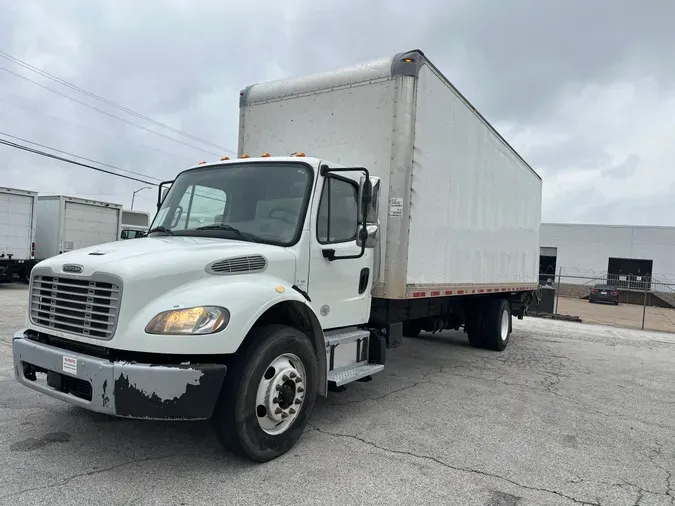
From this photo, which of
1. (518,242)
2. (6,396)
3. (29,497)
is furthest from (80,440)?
(518,242)

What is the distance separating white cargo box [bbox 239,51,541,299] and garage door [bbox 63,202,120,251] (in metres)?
15.4

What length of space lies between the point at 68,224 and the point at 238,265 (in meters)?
18.2

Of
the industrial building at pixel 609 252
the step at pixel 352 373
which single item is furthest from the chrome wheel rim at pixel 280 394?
the industrial building at pixel 609 252

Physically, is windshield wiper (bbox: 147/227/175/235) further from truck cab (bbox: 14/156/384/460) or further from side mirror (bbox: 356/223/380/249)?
side mirror (bbox: 356/223/380/249)

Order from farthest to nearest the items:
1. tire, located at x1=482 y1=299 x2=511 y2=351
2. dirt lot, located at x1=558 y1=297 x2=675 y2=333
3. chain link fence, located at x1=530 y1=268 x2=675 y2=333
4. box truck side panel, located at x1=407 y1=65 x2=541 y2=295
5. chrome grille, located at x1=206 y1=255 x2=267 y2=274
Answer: chain link fence, located at x1=530 y1=268 x2=675 y2=333 → dirt lot, located at x1=558 y1=297 x2=675 y2=333 → tire, located at x1=482 y1=299 x2=511 y2=351 → box truck side panel, located at x1=407 y1=65 x2=541 y2=295 → chrome grille, located at x1=206 y1=255 x2=267 y2=274

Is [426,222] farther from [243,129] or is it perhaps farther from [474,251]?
[243,129]

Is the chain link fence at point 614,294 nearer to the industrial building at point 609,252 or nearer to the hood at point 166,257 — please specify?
the industrial building at point 609,252

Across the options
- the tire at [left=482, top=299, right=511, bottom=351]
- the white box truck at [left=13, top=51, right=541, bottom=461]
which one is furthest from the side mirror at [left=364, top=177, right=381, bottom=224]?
the tire at [left=482, top=299, right=511, bottom=351]

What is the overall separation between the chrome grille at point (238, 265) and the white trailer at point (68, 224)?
57.8 feet

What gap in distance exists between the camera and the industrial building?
39438 mm

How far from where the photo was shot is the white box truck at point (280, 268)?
3453 mm

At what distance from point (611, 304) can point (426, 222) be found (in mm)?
31232

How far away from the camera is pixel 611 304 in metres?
32.3

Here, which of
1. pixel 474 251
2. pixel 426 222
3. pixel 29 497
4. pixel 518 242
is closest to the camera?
pixel 29 497
